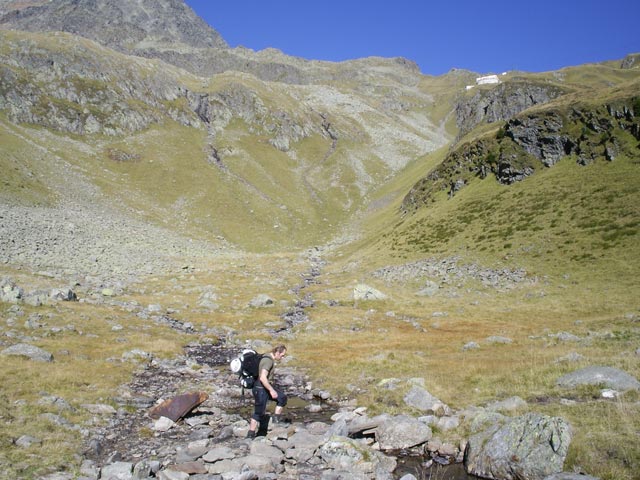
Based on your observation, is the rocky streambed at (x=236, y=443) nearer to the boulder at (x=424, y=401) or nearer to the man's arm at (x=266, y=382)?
the man's arm at (x=266, y=382)

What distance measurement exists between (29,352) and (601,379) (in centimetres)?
2732

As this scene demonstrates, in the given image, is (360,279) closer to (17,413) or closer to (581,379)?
(581,379)

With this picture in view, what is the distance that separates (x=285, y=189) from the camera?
476ft

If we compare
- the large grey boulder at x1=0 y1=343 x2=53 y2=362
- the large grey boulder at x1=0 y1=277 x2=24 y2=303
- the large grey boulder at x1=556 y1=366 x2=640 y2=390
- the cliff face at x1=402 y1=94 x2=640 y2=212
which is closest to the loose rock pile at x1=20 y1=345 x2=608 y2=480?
the large grey boulder at x1=556 y1=366 x2=640 y2=390

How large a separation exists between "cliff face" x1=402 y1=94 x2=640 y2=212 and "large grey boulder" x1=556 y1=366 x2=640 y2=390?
5611 centimetres

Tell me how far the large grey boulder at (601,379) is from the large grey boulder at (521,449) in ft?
16.5

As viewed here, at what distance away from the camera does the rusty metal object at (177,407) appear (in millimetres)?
16781

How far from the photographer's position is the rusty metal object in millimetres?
16781

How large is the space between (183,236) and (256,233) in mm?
21195

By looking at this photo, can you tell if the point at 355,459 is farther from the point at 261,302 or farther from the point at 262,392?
the point at 261,302

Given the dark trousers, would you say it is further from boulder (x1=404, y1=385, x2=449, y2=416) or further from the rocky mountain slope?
the rocky mountain slope

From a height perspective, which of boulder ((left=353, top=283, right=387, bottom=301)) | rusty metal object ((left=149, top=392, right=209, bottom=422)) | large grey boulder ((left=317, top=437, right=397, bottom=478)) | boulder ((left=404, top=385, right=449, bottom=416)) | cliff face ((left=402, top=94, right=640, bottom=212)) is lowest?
rusty metal object ((left=149, top=392, right=209, bottom=422))

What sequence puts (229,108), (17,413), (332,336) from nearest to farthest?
(17,413) < (332,336) < (229,108)

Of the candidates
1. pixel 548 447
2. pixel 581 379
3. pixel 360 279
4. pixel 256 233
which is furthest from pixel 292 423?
pixel 256 233
